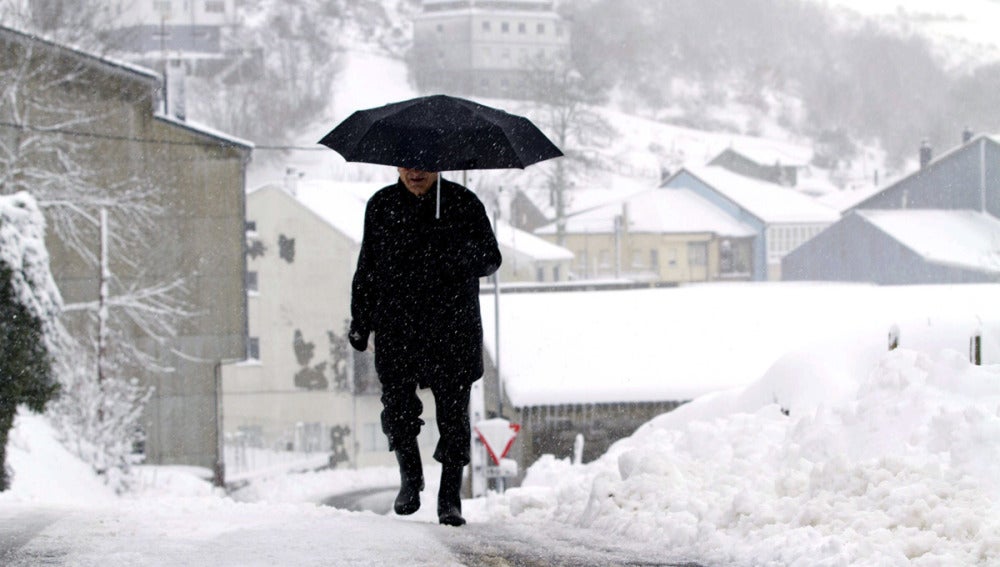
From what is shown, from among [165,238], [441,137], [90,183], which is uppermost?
[90,183]

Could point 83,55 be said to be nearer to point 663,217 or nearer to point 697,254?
point 663,217

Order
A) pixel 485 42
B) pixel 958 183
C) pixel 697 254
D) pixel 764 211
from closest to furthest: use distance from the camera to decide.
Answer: pixel 958 183 → pixel 697 254 → pixel 764 211 → pixel 485 42

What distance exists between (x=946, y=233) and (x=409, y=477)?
50976 mm

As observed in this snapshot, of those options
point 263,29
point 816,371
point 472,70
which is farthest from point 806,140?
point 816,371

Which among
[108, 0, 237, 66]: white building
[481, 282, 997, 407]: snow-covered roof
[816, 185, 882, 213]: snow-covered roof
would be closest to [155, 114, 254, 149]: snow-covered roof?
[481, 282, 997, 407]: snow-covered roof

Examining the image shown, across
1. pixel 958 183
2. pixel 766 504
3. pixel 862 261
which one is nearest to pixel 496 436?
pixel 766 504

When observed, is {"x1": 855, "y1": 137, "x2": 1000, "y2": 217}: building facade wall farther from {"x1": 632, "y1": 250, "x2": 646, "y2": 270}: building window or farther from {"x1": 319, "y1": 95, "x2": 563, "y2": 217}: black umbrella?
{"x1": 319, "y1": 95, "x2": 563, "y2": 217}: black umbrella

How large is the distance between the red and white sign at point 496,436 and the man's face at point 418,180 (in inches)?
487

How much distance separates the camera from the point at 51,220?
106 ft

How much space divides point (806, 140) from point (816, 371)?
4201 inches

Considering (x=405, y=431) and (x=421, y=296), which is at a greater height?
(x=421, y=296)

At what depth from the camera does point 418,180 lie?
20.8ft

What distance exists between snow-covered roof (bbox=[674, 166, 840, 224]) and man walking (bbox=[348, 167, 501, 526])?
212 ft

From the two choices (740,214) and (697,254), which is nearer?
(697,254)
